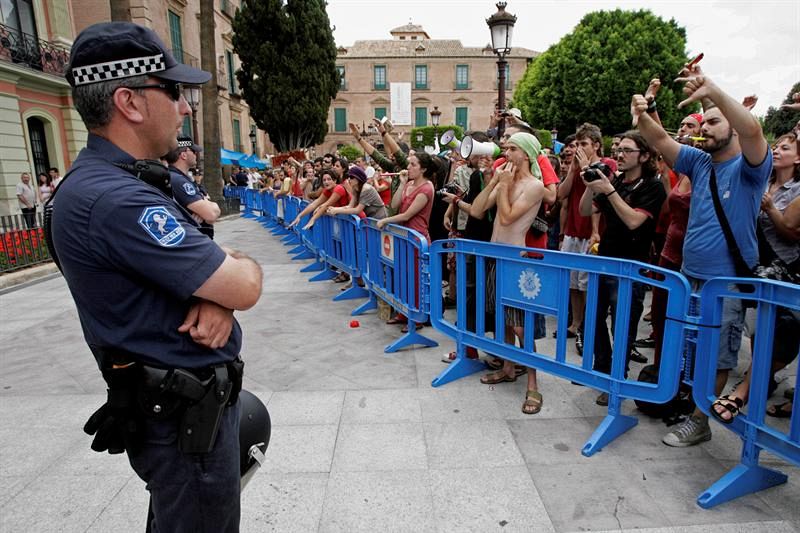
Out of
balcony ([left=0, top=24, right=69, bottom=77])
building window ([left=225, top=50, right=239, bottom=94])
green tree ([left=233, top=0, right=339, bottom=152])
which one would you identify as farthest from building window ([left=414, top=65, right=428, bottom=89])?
balcony ([left=0, top=24, right=69, bottom=77])

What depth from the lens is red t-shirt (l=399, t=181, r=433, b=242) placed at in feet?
17.0

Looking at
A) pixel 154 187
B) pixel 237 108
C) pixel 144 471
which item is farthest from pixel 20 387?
pixel 237 108

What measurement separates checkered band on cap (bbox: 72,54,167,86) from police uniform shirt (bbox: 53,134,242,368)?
0.16 metres

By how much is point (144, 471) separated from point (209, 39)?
20.1 metres

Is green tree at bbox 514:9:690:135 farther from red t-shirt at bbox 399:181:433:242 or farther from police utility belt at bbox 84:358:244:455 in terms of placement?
police utility belt at bbox 84:358:244:455

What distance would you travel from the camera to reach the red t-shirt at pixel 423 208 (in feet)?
17.0

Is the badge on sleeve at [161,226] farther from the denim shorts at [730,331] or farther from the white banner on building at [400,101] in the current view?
the white banner on building at [400,101]

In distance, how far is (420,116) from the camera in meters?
56.0

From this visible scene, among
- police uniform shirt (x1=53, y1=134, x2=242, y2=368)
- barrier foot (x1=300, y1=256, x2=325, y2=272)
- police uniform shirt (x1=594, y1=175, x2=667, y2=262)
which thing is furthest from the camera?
barrier foot (x1=300, y1=256, x2=325, y2=272)

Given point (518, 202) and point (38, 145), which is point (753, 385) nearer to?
point (518, 202)

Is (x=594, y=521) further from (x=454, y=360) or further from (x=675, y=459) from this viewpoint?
(x=454, y=360)

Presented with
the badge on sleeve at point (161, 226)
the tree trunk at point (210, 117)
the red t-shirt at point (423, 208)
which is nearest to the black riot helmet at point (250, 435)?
the badge on sleeve at point (161, 226)

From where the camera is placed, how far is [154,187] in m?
1.42

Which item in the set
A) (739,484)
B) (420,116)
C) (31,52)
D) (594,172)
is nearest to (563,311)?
(594,172)
